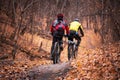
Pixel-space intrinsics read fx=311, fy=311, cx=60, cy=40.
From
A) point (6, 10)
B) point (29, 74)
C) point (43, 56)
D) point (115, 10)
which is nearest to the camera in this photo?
point (29, 74)

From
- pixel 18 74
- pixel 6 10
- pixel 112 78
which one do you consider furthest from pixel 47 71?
pixel 6 10

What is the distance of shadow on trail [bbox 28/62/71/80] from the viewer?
424 inches

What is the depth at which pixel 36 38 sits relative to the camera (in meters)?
30.3

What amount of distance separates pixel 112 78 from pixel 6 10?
21456 mm

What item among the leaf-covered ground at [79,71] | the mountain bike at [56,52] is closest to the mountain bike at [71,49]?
the mountain bike at [56,52]

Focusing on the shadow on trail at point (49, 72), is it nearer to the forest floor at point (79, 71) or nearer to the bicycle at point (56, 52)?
the forest floor at point (79, 71)

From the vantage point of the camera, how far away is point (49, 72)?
1127cm

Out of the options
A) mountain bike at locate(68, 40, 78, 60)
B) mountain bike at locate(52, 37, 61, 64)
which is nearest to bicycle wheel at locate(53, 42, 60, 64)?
mountain bike at locate(52, 37, 61, 64)

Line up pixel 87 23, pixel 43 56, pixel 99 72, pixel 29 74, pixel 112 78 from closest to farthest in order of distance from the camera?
1. pixel 112 78
2. pixel 99 72
3. pixel 29 74
4. pixel 43 56
5. pixel 87 23

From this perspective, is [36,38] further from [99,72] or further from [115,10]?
[99,72]

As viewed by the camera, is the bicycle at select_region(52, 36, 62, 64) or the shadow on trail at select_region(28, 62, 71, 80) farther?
the bicycle at select_region(52, 36, 62, 64)

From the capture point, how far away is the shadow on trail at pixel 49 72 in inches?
424

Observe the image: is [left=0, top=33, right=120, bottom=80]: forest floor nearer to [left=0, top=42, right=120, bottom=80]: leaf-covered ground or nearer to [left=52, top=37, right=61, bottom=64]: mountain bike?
[left=0, top=42, right=120, bottom=80]: leaf-covered ground

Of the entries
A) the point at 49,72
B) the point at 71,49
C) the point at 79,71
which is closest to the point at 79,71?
the point at 79,71
